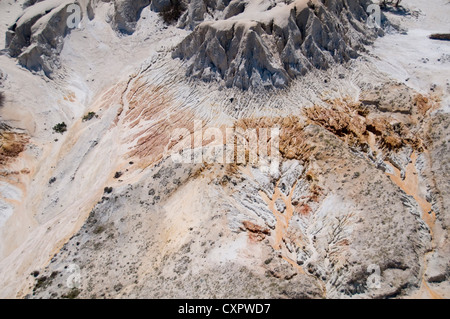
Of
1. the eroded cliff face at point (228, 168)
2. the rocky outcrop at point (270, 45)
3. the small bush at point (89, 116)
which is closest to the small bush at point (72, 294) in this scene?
the eroded cliff face at point (228, 168)

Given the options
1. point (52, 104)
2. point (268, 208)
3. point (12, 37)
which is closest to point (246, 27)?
point (268, 208)

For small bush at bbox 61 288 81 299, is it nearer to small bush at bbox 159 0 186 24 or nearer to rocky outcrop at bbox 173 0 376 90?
rocky outcrop at bbox 173 0 376 90

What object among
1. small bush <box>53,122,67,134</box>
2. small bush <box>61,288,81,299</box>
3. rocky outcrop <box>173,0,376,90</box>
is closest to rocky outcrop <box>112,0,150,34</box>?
rocky outcrop <box>173,0,376,90</box>

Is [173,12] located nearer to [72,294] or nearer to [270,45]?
[270,45]

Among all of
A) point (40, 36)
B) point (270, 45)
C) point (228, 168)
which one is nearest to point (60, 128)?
point (40, 36)

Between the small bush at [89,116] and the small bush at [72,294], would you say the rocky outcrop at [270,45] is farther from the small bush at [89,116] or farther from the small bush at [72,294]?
the small bush at [72,294]

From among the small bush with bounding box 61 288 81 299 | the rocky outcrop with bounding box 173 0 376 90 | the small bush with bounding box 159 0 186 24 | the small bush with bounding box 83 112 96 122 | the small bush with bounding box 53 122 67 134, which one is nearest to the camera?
the small bush with bounding box 61 288 81 299

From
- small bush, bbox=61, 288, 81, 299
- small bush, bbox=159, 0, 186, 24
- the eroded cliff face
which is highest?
small bush, bbox=159, 0, 186, 24
